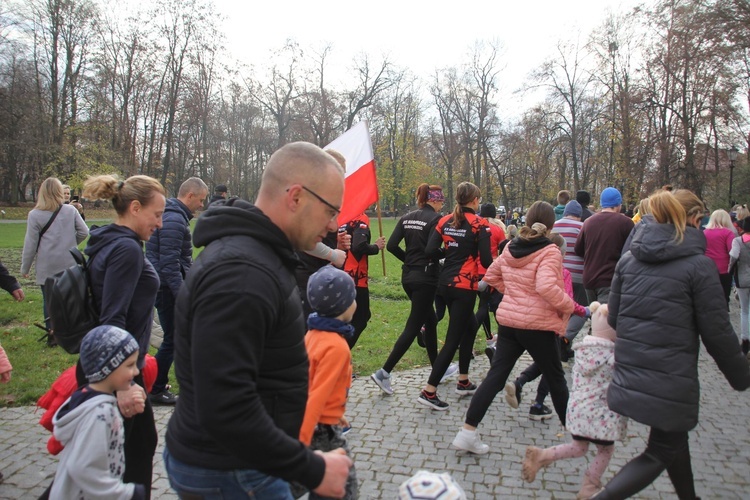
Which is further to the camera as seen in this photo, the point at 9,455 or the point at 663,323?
the point at 9,455

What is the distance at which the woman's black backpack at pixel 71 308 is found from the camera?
2.82 meters

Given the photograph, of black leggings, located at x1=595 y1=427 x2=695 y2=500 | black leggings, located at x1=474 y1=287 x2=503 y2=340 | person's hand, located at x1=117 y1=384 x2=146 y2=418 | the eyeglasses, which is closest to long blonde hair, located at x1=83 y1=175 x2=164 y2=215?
person's hand, located at x1=117 y1=384 x2=146 y2=418

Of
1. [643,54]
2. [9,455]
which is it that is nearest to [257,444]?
[9,455]

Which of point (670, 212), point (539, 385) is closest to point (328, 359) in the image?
point (670, 212)

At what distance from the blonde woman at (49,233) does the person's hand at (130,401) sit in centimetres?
437

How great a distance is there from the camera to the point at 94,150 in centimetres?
3822

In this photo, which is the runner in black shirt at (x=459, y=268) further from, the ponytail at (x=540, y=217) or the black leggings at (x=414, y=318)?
the ponytail at (x=540, y=217)

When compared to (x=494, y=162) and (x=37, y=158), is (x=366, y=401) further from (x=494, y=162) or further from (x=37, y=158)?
(x=494, y=162)

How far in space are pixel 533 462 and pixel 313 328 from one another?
1.82 m

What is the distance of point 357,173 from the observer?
6004mm

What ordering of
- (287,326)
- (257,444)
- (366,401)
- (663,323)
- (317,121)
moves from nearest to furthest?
(257,444) < (287,326) < (663,323) < (366,401) < (317,121)

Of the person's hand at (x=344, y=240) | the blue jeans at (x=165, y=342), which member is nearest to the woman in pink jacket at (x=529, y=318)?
the person's hand at (x=344, y=240)

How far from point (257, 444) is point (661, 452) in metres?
2.67

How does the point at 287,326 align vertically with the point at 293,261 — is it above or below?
below
